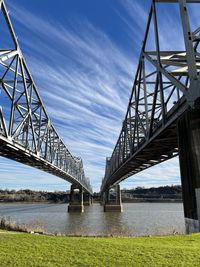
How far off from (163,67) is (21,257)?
16469 mm

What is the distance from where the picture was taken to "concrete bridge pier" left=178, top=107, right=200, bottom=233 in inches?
577

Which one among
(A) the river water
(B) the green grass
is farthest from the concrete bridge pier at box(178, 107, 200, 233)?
(A) the river water

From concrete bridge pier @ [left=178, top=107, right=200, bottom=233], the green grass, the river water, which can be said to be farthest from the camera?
the river water

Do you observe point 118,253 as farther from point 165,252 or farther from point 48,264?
→ point 48,264

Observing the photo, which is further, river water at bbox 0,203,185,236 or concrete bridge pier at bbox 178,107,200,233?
river water at bbox 0,203,185,236

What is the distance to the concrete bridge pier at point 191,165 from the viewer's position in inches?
577

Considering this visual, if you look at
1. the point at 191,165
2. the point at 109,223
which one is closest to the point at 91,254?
the point at 191,165

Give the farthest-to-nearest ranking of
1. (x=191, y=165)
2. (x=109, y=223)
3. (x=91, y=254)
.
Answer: (x=109, y=223), (x=191, y=165), (x=91, y=254)

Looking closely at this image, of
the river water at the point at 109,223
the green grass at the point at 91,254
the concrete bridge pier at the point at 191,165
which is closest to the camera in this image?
the green grass at the point at 91,254

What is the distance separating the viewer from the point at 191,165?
1532 cm

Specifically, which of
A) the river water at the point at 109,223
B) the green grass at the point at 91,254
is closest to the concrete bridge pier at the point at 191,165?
the green grass at the point at 91,254

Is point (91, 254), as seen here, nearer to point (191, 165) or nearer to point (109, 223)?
point (191, 165)

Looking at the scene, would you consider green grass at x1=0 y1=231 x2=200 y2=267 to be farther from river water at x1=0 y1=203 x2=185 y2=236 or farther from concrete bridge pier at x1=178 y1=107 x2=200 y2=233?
river water at x1=0 y1=203 x2=185 y2=236

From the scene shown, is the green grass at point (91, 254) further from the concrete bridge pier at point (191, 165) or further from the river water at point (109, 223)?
the river water at point (109, 223)
